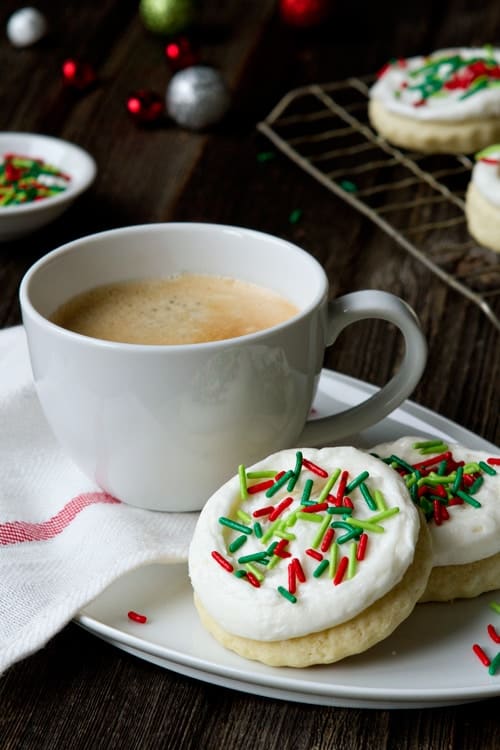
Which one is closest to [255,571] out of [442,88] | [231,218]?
[231,218]

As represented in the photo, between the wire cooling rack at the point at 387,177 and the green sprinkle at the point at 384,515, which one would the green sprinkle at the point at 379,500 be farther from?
the wire cooling rack at the point at 387,177

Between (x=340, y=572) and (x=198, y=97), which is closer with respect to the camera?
(x=340, y=572)

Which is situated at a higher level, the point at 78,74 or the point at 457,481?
the point at 457,481

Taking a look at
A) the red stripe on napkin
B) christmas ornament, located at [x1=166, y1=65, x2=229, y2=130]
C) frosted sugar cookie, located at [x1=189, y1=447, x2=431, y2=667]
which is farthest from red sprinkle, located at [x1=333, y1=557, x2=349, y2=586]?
christmas ornament, located at [x1=166, y1=65, x2=229, y2=130]

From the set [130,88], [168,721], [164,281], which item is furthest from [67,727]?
[130,88]

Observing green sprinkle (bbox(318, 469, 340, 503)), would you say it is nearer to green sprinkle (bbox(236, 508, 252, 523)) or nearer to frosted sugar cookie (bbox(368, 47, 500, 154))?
green sprinkle (bbox(236, 508, 252, 523))

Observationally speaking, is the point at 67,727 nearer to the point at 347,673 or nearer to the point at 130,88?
the point at 347,673

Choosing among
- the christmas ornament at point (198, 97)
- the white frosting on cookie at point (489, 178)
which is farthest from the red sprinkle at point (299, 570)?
the christmas ornament at point (198, 97)

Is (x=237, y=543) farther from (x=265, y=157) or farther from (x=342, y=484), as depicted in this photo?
(x=265, y=157)
